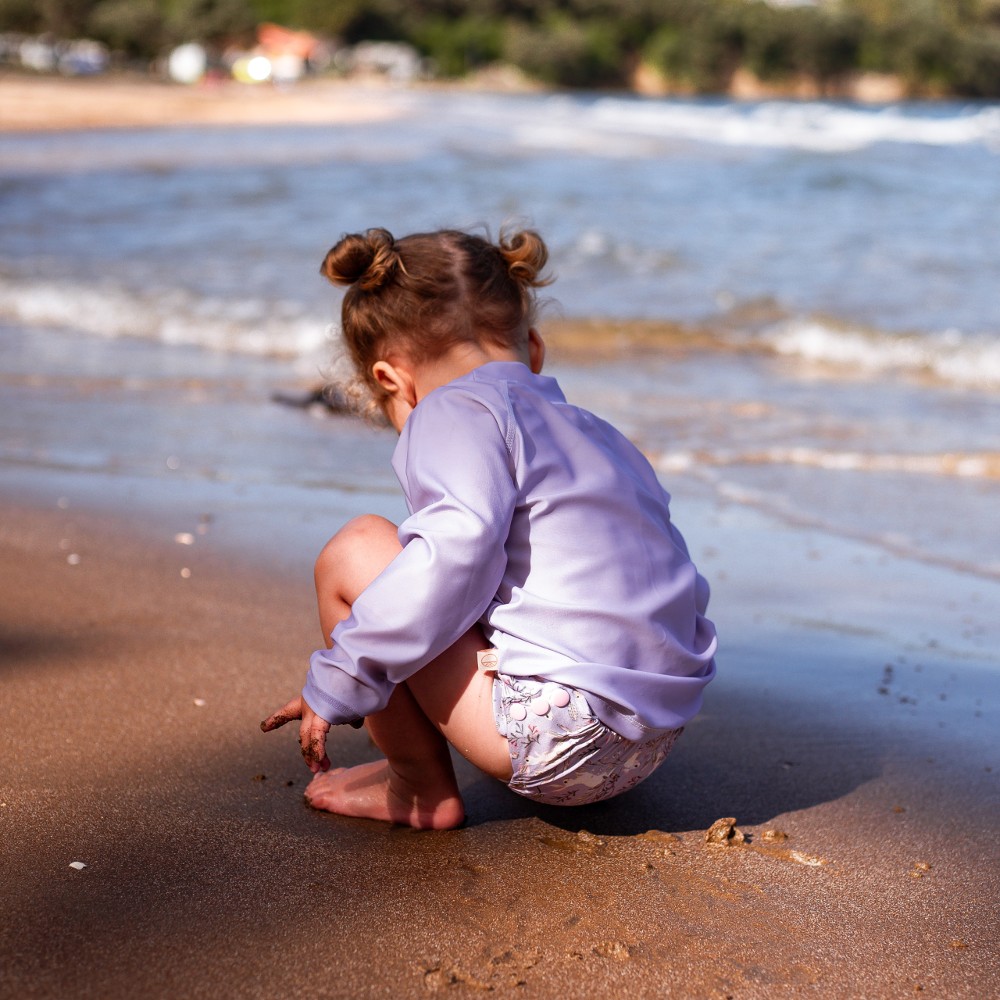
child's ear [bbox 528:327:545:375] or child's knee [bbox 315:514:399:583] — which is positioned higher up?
child's ear [bbox 528:327:545:375]

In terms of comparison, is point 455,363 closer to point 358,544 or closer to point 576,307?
point 358,544

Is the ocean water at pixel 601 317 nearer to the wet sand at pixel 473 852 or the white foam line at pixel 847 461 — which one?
the white foam line at pixel 847 461

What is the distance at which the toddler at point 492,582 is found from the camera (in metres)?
1.80

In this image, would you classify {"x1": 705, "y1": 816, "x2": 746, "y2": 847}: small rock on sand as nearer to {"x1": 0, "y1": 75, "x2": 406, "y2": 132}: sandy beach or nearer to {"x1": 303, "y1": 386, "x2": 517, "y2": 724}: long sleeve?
{"x1": 303, "y1": 386, "x2": 517, "y2": 724}: long sleeve

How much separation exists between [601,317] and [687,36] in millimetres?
→ 82297

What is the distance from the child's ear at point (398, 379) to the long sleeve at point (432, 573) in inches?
9.6

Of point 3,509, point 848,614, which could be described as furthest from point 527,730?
point 3,509

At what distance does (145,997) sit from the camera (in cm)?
158

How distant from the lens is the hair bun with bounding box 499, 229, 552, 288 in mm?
2074

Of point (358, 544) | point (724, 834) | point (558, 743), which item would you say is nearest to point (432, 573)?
point (358, 544)

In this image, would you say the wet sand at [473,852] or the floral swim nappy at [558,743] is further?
the floral swim nappy at [558,743]

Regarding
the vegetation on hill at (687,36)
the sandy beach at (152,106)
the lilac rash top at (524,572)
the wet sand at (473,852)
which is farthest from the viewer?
the vegetation on hill at (687,36)

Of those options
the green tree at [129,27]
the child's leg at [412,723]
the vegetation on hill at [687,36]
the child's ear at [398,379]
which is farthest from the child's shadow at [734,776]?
the vegetation on hill at [687,36]

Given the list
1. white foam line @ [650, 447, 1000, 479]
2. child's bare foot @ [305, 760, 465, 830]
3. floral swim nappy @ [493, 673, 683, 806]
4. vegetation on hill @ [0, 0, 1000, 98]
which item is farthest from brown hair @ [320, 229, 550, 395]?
vegetation on hill @ [0, 0, 1000, 98]
